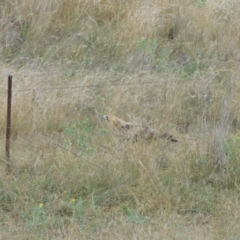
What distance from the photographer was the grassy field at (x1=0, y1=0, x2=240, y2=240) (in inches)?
233

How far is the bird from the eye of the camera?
23.0 ft

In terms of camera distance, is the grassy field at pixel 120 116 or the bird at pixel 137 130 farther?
the bird at pixel 137 130

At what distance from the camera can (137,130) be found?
7.09m

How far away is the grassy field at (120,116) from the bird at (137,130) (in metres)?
0.10

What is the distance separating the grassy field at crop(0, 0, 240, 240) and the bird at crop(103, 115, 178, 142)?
99 millimetres

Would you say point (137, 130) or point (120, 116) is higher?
point (137, 130)

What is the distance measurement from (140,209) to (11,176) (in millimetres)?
1143

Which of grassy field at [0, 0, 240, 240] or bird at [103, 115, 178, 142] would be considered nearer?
grassy field at [0, 0, 240, 240]

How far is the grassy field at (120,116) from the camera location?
5.91 meters

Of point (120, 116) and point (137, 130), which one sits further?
point (120, 116)

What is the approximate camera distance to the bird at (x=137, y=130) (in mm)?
7001

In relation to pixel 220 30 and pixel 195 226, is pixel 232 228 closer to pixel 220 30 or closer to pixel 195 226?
pixel 195 226

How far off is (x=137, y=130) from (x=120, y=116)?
0.86 m

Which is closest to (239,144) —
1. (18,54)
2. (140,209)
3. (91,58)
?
(140,209)
